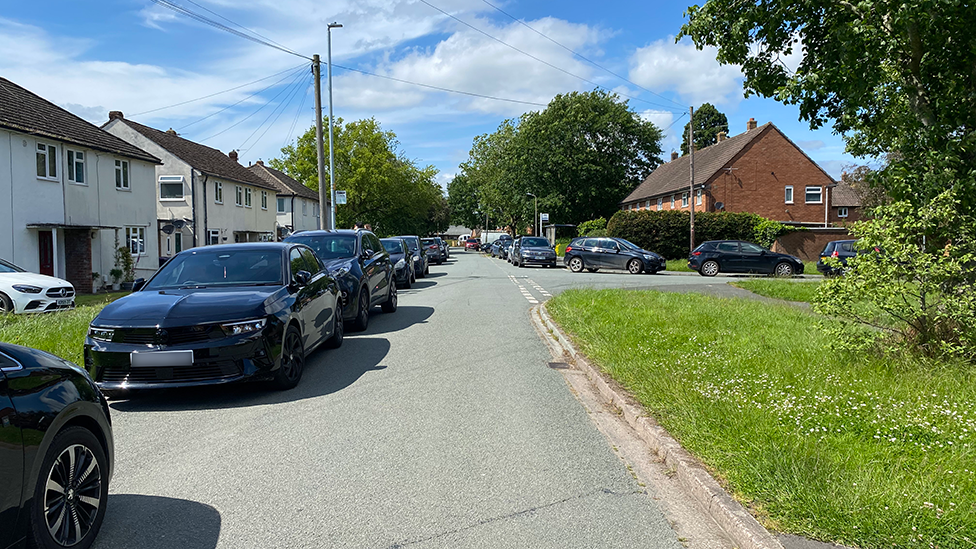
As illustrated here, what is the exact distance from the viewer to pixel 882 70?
8.07 m

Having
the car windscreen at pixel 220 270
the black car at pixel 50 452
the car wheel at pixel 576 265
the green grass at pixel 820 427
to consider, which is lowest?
the car wheel at pixel 576 265

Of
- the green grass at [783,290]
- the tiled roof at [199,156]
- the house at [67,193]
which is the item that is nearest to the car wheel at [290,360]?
the green grass at [783,290]

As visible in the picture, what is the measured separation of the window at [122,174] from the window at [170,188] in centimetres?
980

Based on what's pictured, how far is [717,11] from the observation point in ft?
29.9

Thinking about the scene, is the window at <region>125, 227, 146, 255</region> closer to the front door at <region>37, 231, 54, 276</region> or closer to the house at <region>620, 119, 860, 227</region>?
the front door at <region>37, 231, 54, 276</region>

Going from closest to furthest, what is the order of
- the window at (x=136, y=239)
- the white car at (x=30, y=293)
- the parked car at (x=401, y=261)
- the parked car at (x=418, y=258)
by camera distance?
the white car at (x=30, y=293)
the parked car at (x=401, y=261)
the parked car at (x=418, y=258)
the window at (x=136, y=239)

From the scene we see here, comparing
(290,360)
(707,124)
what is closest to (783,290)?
(290,360)

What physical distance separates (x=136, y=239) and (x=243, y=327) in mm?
25285

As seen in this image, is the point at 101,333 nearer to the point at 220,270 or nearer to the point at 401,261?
the point at 220,270

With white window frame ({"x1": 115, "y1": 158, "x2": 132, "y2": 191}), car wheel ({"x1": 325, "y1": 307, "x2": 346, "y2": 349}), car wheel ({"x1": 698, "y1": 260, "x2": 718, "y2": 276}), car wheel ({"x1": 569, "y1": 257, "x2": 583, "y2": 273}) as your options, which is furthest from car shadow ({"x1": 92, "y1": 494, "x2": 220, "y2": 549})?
Answer: car wheel ({"x1": 569, "y1": 257, "x2": 583, "y2": 273})

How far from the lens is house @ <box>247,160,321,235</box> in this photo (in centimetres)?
5588

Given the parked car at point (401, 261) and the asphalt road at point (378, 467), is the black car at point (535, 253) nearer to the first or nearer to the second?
the parked car at point (401, 261)

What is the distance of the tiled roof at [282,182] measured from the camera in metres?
56.2

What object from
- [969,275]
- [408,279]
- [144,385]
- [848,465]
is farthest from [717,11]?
[408,279]
